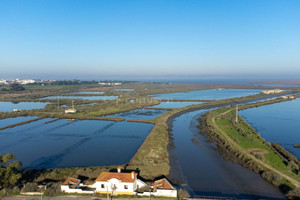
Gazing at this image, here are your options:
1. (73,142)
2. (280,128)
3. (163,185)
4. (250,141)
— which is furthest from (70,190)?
(280,128)

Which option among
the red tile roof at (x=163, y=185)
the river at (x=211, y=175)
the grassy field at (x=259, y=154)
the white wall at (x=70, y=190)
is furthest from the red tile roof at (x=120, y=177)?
the grassy field at (x=259, y=154)

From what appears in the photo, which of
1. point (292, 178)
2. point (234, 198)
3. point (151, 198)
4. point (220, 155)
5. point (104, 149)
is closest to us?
point (151, 198)

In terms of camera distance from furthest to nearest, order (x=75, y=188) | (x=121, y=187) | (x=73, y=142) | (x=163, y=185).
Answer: (x=73, y=142)
(x=163, y=185)
(x=75, y=188)
(x=121, y=187)

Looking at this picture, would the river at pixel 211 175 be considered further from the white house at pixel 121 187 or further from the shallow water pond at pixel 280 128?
the shallow water pond at pixel 280 128

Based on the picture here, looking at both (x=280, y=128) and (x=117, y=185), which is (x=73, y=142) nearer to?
(x=117, y=185)

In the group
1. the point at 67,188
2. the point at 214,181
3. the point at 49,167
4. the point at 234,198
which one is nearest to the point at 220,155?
the point at 214,181

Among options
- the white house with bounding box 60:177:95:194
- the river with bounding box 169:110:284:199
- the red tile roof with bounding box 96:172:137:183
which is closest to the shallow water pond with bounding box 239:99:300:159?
the river with bounding box 169:110:284:199

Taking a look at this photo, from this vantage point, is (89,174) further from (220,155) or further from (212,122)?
(212,122)

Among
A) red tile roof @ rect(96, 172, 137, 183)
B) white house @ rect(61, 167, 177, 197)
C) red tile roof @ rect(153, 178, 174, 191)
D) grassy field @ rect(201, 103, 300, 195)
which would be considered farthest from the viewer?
grassy field @ rect(201, 103, 300, 195)

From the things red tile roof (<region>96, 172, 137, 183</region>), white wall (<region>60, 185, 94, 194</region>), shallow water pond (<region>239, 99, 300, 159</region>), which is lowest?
shallow water pond (<region>239, 99, 300, 159</region>)

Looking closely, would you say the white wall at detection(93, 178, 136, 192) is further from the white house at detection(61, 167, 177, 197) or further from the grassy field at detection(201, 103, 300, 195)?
the grassy field at detection(201, 103, 300, 195)

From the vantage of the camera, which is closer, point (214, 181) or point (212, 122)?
point (214, 181)
